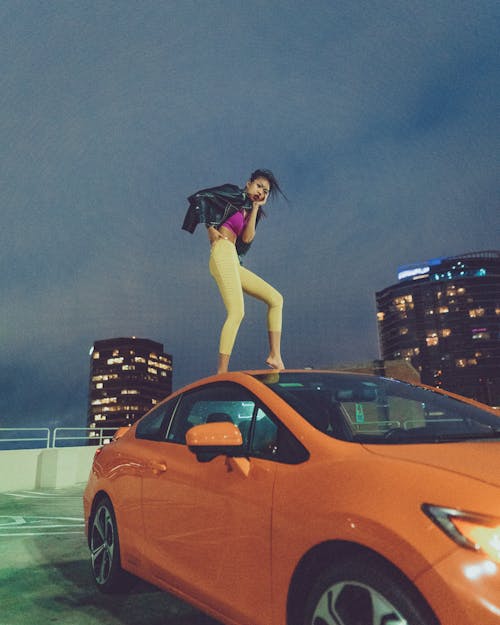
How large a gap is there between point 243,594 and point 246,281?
5141 mm

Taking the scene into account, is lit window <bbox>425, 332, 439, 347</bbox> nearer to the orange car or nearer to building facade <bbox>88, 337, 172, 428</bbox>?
building facade <bbox>88, 337, 172, 428</bbox>

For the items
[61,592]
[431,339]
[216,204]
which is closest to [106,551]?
[61,592]

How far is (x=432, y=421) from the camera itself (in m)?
2.68

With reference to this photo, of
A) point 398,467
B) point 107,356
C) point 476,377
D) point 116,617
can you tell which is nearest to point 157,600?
point 116,617

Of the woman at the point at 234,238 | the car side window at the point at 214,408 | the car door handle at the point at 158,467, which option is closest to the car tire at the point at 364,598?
the car side window at the point at 214,408

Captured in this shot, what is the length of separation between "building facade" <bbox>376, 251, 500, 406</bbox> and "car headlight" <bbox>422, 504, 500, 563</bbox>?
136 m

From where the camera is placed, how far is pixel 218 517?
8.40 feet

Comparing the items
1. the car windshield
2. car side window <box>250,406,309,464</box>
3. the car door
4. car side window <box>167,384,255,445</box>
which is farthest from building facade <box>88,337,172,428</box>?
car side window <box>250,406,309,464</box>

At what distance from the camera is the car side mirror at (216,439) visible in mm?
2428

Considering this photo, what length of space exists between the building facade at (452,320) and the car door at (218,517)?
135 metres

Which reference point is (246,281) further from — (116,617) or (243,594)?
(243,594)

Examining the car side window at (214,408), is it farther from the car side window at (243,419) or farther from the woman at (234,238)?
the woman at (234,238)

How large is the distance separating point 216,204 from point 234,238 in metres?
0.52

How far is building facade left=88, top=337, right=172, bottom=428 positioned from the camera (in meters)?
187
